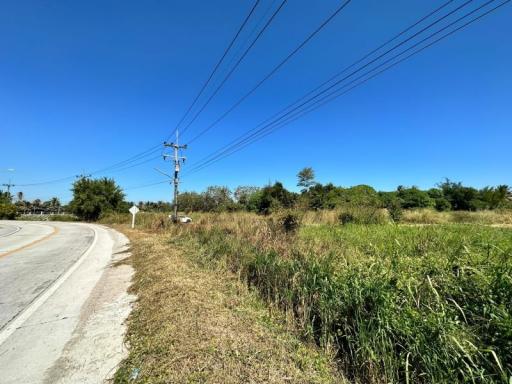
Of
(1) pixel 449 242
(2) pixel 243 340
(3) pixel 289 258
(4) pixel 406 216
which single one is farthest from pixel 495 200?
(2) pixel 243 340

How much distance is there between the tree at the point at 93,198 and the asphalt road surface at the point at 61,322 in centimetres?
4386

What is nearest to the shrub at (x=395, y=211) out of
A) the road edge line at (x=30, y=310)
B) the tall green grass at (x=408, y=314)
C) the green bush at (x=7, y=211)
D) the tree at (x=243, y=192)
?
the tall green grass at (x=408, y=314)

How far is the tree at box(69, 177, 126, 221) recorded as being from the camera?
157 feet

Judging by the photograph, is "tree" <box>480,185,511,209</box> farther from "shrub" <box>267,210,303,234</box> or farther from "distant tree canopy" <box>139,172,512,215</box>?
"shrub" <box>267,210,303,234</box>

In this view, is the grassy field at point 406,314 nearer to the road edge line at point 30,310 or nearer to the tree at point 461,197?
the road edge line at point 30,310

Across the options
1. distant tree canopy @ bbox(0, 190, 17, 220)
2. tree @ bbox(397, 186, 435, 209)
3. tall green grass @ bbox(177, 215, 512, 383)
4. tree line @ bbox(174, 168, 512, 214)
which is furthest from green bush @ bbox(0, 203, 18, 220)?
tree @ bbox(397, 186, 435, 209)

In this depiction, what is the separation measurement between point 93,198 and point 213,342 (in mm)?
51993

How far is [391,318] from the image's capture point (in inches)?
120

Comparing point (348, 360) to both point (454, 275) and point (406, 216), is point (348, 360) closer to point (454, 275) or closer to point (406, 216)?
point (454, 275)

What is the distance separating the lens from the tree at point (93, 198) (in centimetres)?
4775

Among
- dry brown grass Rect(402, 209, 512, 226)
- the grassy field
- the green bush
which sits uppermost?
the green bush

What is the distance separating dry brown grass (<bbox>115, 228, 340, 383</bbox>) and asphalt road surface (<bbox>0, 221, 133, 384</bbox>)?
35 cm

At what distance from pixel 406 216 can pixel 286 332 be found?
67.7 feet

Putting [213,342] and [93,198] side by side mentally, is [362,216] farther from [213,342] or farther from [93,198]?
[93,198]
